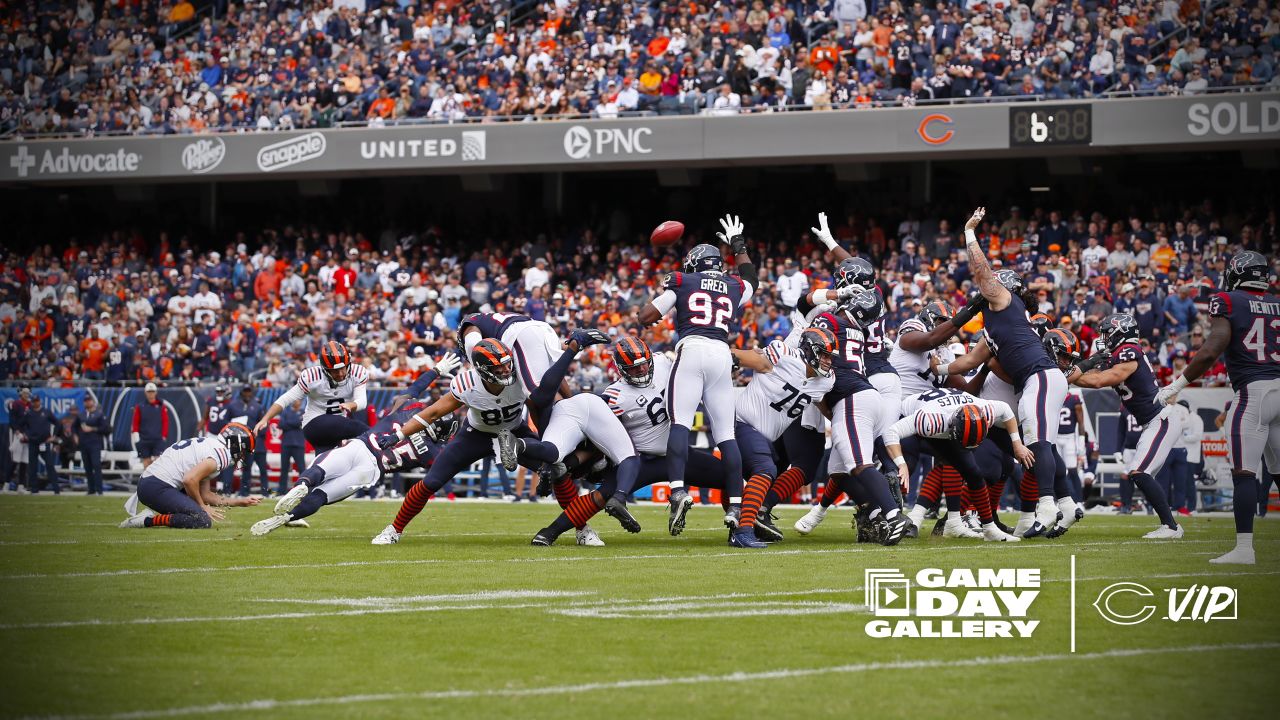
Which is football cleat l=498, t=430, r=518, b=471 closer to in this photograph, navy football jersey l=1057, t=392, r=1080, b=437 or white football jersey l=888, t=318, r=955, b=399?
white football jersey l=888, t=318, r=955, b=399

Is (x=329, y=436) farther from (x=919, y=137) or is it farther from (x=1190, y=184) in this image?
(x=1190, y=184)

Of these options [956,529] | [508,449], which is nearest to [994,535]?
[956,529]

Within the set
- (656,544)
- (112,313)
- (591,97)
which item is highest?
(591,97)

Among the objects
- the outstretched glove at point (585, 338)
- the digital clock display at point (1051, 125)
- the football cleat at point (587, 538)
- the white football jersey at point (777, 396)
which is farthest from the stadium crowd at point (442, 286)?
the outstretched glove at point (585, 338)

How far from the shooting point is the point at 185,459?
13.1 meters

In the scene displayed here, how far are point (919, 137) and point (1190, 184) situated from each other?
15.2 ft

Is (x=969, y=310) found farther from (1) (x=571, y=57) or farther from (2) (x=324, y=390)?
(1) (x=571, y=57)

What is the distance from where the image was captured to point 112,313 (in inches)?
1102

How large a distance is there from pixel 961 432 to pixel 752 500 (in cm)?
170

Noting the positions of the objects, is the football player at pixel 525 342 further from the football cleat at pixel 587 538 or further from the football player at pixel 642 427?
the football cleat at pixel 587 538

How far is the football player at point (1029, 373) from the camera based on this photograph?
37.9ft

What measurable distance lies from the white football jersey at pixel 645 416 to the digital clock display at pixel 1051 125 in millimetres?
14278

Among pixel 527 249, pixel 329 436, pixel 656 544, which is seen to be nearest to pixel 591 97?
pixel 527 249

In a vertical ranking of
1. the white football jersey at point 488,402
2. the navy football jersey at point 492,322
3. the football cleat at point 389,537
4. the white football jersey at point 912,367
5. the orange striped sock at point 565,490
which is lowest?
the football cleat at point 389,537
